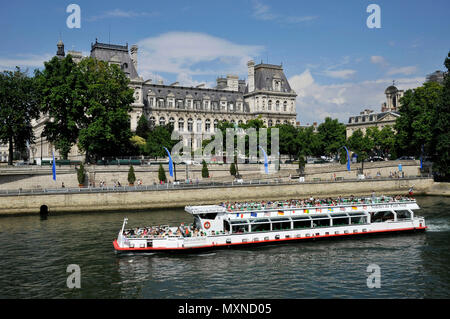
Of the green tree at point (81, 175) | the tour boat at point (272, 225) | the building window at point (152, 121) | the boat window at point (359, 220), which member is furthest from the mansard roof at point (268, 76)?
the boat window at point (359, 220)

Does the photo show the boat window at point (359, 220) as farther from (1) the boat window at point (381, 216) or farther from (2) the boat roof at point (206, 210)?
(2) the boat roof at point (206, 210)

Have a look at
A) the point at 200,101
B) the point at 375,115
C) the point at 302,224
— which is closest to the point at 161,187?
the point at 302,224

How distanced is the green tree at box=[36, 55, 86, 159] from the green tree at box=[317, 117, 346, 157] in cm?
5696

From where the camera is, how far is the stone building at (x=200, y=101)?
10762 cm

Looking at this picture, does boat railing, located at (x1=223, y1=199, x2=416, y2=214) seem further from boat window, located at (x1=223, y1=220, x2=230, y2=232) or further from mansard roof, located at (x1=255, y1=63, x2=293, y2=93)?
mansard roof, located at (x1=255, y1=63, x2=293, y2=93)

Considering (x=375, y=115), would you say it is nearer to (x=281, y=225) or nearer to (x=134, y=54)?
(x=134, y=54)

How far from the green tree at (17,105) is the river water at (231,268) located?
32.2 meters

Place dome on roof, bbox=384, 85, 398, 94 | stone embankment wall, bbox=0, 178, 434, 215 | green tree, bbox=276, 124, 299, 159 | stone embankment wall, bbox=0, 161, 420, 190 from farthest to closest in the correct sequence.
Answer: dome on roof, bbox=384, 85, 398, 94 → green tree, bbox=276, 124, 299, 159 → stone embankment wall, bbox=0, 161, 420, 190 → stone embankment wall, bbox=0, 178, 434, 215

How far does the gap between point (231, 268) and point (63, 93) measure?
49728mm

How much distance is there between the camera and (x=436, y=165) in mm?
76250

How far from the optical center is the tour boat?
1468 inches

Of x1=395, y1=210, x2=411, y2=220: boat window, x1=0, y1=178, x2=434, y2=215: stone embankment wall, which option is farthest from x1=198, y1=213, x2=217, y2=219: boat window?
x1=0, y1=178, x2=434, y2=215: stone embankment wall

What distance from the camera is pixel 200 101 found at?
122 metres
